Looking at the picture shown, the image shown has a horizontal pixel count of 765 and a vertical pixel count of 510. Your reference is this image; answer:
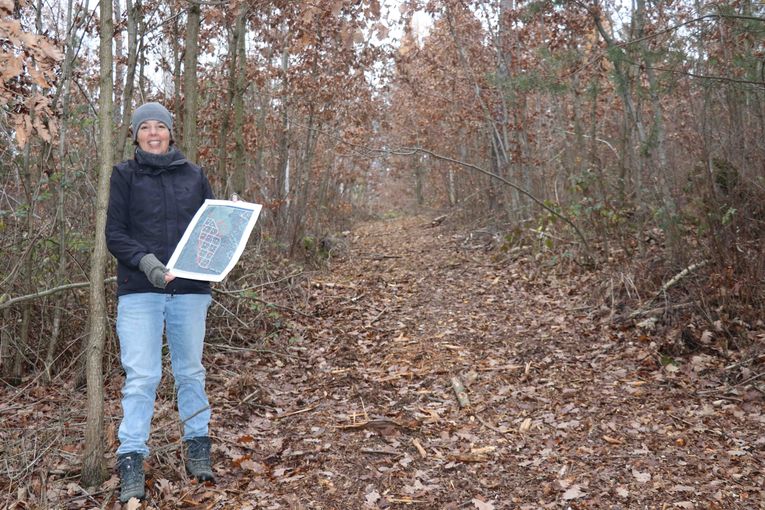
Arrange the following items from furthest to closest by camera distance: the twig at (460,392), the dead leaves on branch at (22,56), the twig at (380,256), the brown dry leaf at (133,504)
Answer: the twig at (380,256)
the twig at (460,392)
the brown dry leaf at (133,504)
the dead leaves on branch at (22,56)

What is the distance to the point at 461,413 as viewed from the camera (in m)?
5.10

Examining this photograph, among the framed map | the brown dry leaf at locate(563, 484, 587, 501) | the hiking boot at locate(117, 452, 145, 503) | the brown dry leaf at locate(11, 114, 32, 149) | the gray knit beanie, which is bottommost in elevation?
the brown dry leaf at locate(563, 484, 587, 501)

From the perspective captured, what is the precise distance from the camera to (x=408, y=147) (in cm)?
793

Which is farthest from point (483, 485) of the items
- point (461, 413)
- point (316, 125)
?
point (316, 125)

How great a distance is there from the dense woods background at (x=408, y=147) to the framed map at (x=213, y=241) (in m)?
0.48

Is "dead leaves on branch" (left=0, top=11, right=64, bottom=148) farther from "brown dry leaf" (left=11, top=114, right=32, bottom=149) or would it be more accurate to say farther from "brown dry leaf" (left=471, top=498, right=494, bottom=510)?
"brown dry leaf" (left=471, top=498, right=494, bottom=510)

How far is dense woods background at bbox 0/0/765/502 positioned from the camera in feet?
17.1

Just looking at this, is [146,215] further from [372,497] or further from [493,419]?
[493,419]

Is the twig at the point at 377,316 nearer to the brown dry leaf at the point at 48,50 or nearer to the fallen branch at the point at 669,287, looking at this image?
the fallen branch at the point at 669,287

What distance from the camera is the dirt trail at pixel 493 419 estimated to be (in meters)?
3.81

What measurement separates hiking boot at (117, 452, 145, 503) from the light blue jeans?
0.04 m

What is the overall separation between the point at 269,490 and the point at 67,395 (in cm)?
221

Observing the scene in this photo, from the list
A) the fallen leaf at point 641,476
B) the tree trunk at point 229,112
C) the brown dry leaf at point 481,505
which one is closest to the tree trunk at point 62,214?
the tree trunk at point 229,112

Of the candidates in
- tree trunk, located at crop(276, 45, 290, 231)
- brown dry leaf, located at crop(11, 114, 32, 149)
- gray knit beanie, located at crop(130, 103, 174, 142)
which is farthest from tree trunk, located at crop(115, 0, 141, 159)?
tree trunk, located at crop(276, 45, 290, 231)
